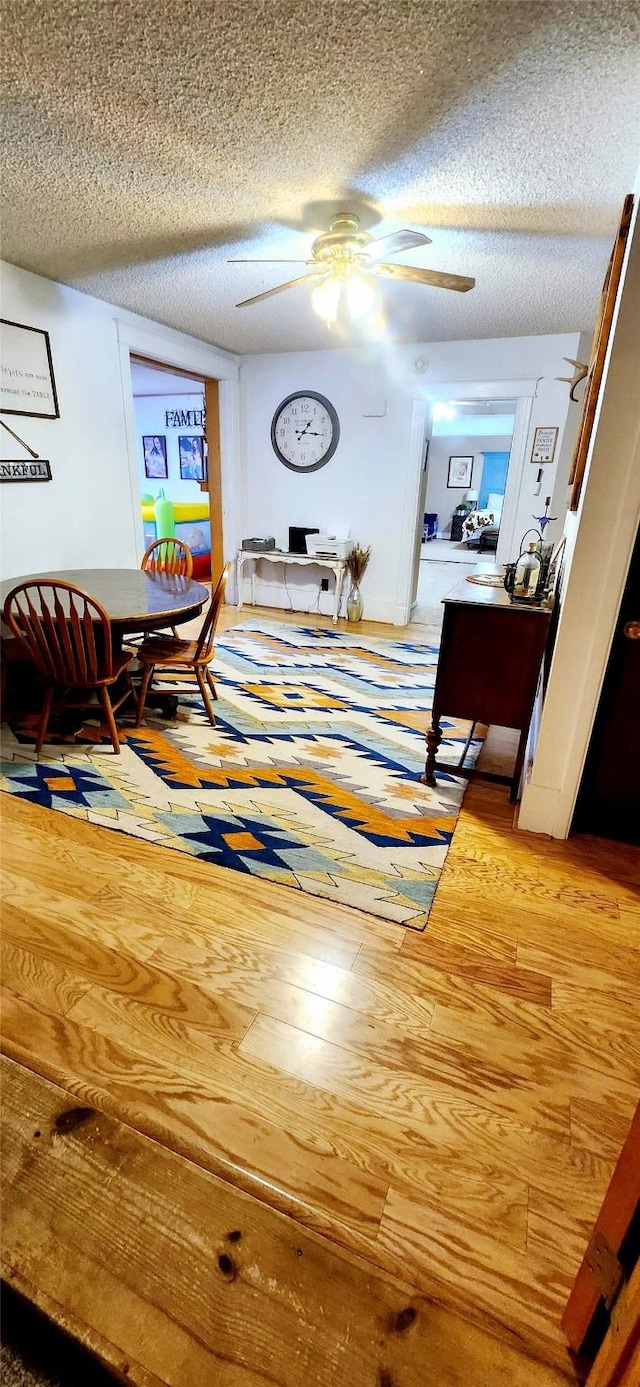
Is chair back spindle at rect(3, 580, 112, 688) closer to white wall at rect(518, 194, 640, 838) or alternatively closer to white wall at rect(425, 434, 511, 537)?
white wall at rect(518, 194, 640, 838)

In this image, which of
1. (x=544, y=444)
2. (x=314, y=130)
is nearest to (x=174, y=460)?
(x=544, y=444)

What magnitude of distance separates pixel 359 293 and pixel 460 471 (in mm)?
11519

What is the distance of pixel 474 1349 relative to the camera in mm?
A: 794

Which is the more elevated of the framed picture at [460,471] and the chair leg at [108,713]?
the framed picture at [460,471]

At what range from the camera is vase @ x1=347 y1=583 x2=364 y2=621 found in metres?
5.08

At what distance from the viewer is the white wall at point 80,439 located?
3277 millimetres

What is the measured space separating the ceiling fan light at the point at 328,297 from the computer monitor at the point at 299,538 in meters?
2.45

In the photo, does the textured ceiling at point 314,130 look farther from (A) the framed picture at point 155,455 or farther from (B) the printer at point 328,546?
(A) the framed picture at point 155,455

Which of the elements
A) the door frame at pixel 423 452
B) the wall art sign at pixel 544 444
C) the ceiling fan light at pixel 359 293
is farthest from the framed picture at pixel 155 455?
the ceiling fan light at pixel 359 293

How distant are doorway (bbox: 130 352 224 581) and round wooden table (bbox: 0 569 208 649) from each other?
3189 mm

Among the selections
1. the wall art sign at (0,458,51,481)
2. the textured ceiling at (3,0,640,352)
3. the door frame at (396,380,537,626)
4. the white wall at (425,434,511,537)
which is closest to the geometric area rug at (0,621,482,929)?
the wall art sign at (0,458,51,481)

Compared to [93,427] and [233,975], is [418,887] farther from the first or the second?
[93,427]

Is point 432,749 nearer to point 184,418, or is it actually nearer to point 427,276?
point 427,276

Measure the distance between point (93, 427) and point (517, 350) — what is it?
3264 mm
